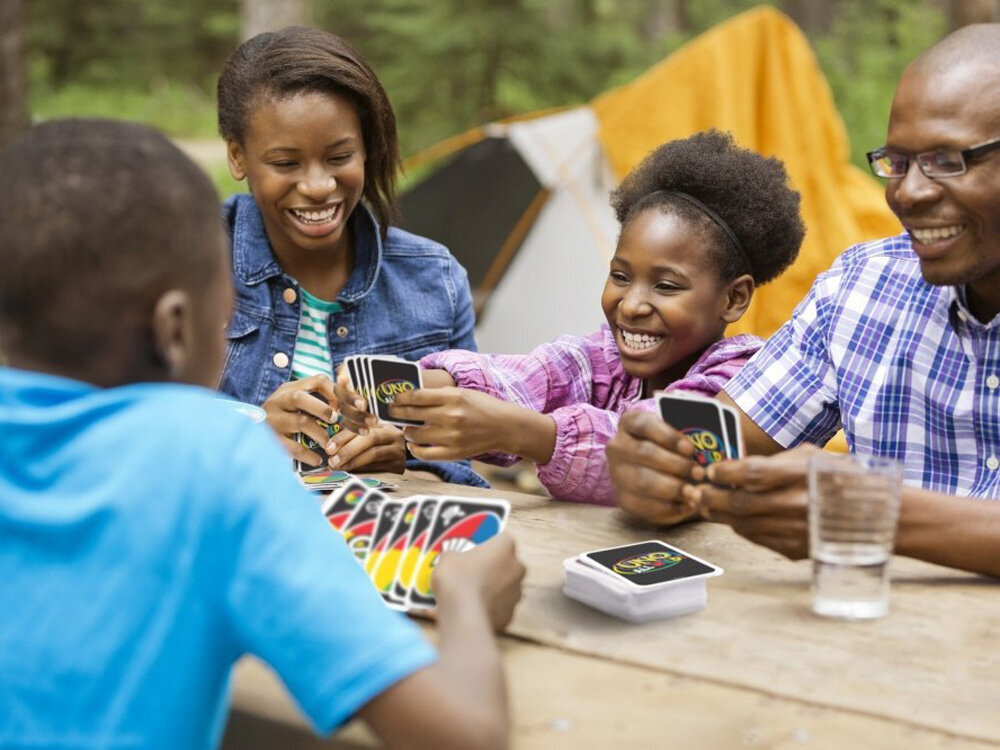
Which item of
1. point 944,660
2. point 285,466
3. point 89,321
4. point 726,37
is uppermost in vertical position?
point 726,37

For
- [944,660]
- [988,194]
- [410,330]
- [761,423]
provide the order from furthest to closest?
[410,330] → [761,423] → [988,194] → [944,660]

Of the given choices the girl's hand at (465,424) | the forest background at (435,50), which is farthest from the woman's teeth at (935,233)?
the forest background at (435,50)

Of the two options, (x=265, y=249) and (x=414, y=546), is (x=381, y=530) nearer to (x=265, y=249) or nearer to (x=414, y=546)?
(x=414, y=546)

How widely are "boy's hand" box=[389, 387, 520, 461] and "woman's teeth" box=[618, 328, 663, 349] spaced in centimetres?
35

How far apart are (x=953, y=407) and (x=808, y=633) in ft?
2.50

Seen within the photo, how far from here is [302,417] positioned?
2.38 m

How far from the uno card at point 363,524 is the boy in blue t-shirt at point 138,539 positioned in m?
0.48

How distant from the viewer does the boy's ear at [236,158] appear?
9.25 ft

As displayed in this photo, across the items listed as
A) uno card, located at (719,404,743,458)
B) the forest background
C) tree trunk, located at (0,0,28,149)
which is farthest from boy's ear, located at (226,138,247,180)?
tree trunk, located at (0,0,28,149)

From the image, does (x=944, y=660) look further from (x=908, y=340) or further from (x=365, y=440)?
(x=365, y=440)

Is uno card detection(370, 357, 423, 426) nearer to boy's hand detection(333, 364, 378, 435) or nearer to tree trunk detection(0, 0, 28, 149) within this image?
boy's hand detection(333, 364, 378, 435)

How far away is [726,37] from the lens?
17.0 feet

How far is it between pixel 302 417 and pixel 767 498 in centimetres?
104

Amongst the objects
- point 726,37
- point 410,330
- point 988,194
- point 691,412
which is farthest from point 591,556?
point 726,37
